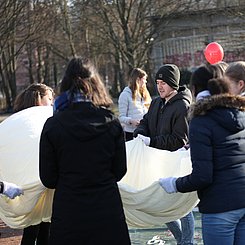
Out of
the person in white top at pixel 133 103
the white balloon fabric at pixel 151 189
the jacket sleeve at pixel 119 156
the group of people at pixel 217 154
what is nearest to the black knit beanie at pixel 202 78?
the group of people at pixel 217 154

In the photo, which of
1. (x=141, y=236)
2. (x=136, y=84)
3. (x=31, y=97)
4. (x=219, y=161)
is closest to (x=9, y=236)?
(x=141, y=236)

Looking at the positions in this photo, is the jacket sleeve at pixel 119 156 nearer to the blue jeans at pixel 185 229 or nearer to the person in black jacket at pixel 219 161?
the person in black jacket at pixel 219 161

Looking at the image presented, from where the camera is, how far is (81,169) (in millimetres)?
3262

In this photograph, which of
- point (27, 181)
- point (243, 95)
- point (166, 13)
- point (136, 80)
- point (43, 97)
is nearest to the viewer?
point (243, 95)

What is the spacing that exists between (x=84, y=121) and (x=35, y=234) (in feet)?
6.88

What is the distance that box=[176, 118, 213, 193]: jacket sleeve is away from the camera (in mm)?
3297

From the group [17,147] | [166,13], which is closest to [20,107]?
[17,147]

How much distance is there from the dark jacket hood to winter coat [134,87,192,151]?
174cm

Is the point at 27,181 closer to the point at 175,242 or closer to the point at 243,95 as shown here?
the point at 243,95

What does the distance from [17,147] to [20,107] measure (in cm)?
86

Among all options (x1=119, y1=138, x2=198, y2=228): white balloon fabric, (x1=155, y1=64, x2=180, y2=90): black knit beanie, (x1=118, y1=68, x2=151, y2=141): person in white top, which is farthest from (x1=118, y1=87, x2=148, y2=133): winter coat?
(x1=119, y1=138, x2=198, y2=228): white balloon fabric

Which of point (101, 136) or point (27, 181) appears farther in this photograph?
point (27, 181)

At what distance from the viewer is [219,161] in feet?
11.0

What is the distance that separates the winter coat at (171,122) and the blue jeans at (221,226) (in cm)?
159
